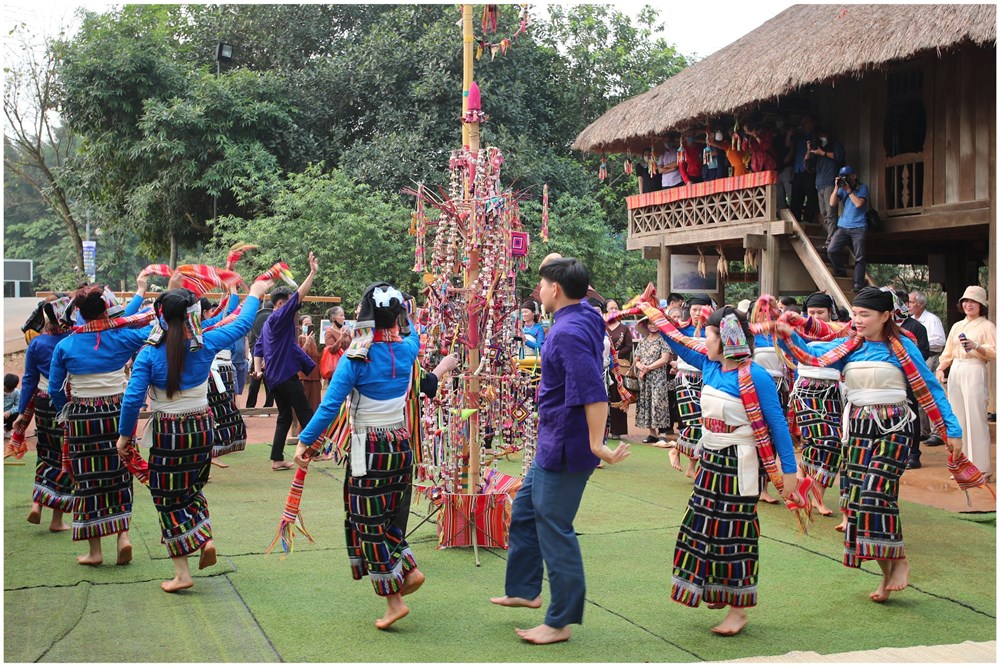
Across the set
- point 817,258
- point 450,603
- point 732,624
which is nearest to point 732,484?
point 732,624

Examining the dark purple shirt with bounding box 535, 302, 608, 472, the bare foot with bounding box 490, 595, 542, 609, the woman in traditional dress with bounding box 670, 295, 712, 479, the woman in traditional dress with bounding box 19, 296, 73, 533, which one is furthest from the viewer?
the woman in traditional dress with bounding box 670, 295, 712, 479

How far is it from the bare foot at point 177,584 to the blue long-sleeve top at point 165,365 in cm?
85

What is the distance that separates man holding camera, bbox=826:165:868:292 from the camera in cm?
1173

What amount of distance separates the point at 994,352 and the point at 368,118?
634 inches

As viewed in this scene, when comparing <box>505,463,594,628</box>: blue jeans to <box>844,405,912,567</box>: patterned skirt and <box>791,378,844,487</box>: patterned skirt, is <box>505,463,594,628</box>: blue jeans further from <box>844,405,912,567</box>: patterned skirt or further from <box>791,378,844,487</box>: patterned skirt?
<box>791,378,844,487</box>: patterned skirt

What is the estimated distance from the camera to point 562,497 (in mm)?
4430

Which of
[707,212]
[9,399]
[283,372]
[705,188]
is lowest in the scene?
[9,399]

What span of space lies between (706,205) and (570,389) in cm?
1021

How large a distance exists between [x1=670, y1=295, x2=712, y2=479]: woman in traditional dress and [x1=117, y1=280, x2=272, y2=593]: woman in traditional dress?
3370 mm

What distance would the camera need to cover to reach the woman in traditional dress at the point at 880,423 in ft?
17.2

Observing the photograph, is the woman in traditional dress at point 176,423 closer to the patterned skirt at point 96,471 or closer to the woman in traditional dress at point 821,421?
the patterned skirt at point 96,471

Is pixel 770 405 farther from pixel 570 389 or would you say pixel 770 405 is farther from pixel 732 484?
pixel 570 389

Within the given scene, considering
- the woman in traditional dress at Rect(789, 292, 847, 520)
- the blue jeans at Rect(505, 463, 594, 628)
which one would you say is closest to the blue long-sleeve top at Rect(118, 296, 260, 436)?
the blue jeans at Rect(505, 463, 594, 628)

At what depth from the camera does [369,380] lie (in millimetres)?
4703
